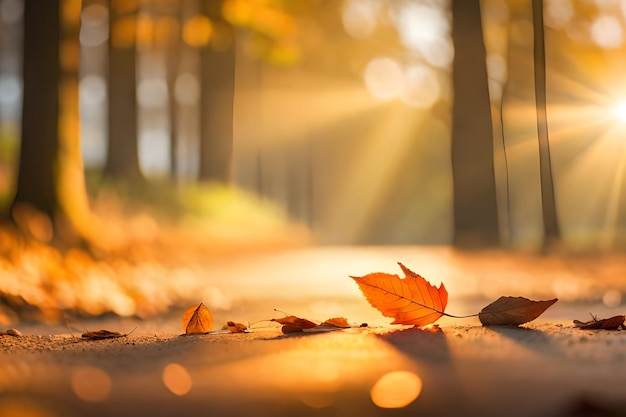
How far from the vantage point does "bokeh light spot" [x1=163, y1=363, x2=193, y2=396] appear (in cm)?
229

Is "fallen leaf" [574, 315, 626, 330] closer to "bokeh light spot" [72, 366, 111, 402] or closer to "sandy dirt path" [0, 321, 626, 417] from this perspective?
"sandy dirt path" [0, 321, 626, 417]

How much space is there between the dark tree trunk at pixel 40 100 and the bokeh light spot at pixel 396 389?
740 centimetres

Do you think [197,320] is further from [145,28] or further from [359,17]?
[359,17]

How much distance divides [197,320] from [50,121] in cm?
642

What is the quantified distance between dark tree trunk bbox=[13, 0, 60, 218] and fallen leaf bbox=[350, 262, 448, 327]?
6758 mm

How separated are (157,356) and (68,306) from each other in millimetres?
4439

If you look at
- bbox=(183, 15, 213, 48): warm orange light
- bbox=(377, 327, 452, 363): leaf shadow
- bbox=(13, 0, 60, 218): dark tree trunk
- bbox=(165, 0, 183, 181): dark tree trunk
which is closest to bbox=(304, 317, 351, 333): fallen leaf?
bbox=(377, 327, 452, 363): leaf shadow

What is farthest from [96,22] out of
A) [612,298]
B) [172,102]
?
[612,298]

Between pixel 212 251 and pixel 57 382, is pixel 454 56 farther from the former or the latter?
pixel 57 382

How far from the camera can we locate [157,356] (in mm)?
2885

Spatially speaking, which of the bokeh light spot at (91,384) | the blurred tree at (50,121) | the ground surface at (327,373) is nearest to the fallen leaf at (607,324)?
the ground surface at (327,373)

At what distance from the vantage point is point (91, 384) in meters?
2.41

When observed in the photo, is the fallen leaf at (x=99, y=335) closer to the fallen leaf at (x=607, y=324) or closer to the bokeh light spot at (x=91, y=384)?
the bokeh light spot at (x=91, y=384)

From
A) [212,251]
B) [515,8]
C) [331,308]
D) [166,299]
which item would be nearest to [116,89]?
[212,251]
